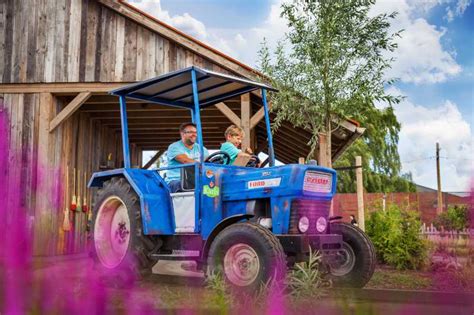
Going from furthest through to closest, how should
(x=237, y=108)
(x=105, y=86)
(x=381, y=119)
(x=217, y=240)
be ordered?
(x=381, y=119) → (x=237, y=108) → (x=105, y=86) → (x=217, y=240)

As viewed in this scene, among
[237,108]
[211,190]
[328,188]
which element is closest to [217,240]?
[211,190]

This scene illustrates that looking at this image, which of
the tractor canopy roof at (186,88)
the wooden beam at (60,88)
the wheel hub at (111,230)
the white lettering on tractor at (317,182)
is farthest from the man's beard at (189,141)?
the wooden beam at (60,88)

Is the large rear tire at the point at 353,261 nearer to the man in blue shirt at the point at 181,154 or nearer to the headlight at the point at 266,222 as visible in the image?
the headlight at the point at 266,222

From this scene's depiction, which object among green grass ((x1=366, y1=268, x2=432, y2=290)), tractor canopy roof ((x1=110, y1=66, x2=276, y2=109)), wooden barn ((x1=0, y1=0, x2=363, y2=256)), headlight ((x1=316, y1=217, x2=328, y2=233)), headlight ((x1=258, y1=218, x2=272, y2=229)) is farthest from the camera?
wooden barn ((x1=0, y1=0, x2=363, y2=256))

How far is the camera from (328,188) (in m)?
4.70

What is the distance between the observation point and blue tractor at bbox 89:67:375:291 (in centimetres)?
398

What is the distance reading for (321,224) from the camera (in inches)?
181

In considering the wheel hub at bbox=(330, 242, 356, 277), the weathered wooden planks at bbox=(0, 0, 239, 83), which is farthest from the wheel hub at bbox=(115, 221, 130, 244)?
the weathered wooden planks at bbox=(0, 0, 239, 83)

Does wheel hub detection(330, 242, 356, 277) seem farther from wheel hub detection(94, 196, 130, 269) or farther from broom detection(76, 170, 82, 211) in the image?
broom detection(76, 170, 82, 211)

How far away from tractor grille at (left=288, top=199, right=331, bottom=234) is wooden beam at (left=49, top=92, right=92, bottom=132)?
21.1ft

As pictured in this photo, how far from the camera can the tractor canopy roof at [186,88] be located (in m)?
5.04

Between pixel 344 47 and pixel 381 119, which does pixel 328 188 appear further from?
pixel 381 119

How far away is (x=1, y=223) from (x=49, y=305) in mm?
138

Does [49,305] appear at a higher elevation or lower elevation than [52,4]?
lower
